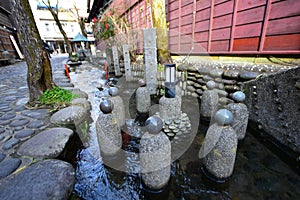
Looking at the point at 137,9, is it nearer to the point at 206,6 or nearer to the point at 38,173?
the point at 206,6

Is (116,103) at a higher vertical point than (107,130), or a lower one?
higher

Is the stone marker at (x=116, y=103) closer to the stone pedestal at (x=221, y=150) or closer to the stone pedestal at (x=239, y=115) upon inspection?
the stone pedestal at (x=221, y=150)

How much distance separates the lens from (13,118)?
133 inches

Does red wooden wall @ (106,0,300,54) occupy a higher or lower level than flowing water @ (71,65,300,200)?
higher

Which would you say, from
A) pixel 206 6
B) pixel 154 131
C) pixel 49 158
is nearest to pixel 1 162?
pixel 49 158

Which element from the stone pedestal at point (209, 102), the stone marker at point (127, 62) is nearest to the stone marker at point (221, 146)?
the stone pedestal at point (209, 102)

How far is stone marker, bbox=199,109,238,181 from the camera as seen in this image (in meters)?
1.91

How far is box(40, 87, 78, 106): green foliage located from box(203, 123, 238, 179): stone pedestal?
3.97 m

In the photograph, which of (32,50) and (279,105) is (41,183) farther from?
(279,105)

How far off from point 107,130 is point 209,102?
105 inches

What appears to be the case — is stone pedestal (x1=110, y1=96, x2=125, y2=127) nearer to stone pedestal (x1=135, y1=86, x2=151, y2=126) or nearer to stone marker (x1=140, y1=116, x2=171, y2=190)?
stone pedestal (x1=135, y1=86, x2=151, y2=126)

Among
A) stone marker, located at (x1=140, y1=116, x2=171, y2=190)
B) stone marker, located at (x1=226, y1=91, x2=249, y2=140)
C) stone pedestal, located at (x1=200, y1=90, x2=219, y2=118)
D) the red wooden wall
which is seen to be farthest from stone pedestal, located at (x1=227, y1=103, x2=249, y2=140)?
the red wooden wall

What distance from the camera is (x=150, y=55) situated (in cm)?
507

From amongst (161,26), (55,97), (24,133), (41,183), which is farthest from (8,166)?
(161,26)
